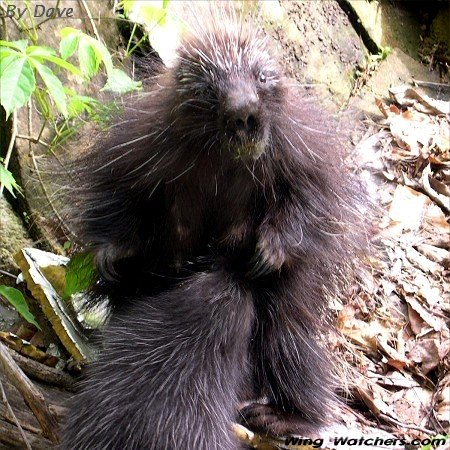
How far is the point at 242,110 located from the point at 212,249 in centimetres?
54

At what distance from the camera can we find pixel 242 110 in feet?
5.65

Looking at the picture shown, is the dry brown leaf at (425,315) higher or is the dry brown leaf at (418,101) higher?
the dry brown leaf at (418,101)

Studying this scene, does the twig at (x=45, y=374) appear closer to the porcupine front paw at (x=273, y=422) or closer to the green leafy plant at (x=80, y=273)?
the green leafy plant at (x=80, y=273)

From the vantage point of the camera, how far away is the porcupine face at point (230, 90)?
1749mm

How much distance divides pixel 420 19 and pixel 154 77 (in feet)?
9.87

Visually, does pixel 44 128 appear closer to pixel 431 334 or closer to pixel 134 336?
pixel 134 336

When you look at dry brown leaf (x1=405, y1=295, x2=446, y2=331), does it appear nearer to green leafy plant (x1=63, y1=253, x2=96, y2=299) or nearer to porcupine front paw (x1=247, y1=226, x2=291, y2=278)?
porcupine front paw (x1=247, y1=226, x2=291, y2=278)

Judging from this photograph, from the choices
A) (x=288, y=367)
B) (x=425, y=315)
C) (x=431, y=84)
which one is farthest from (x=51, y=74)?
(x=431, y=84)

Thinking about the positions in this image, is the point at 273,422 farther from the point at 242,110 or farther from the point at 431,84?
the point at 431,84

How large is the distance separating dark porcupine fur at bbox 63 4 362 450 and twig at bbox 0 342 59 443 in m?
0.10

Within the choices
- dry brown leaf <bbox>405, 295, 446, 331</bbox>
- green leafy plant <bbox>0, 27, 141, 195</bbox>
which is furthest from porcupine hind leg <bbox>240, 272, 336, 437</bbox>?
dry brown leaf <bbox>405, 295, 446, 331</bbox>

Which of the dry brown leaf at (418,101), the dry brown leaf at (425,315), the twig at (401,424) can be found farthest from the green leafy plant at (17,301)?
the dry brown leaf at (418,101)

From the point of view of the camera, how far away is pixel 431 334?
9.97ft

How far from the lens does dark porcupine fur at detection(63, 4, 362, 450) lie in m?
1.90
